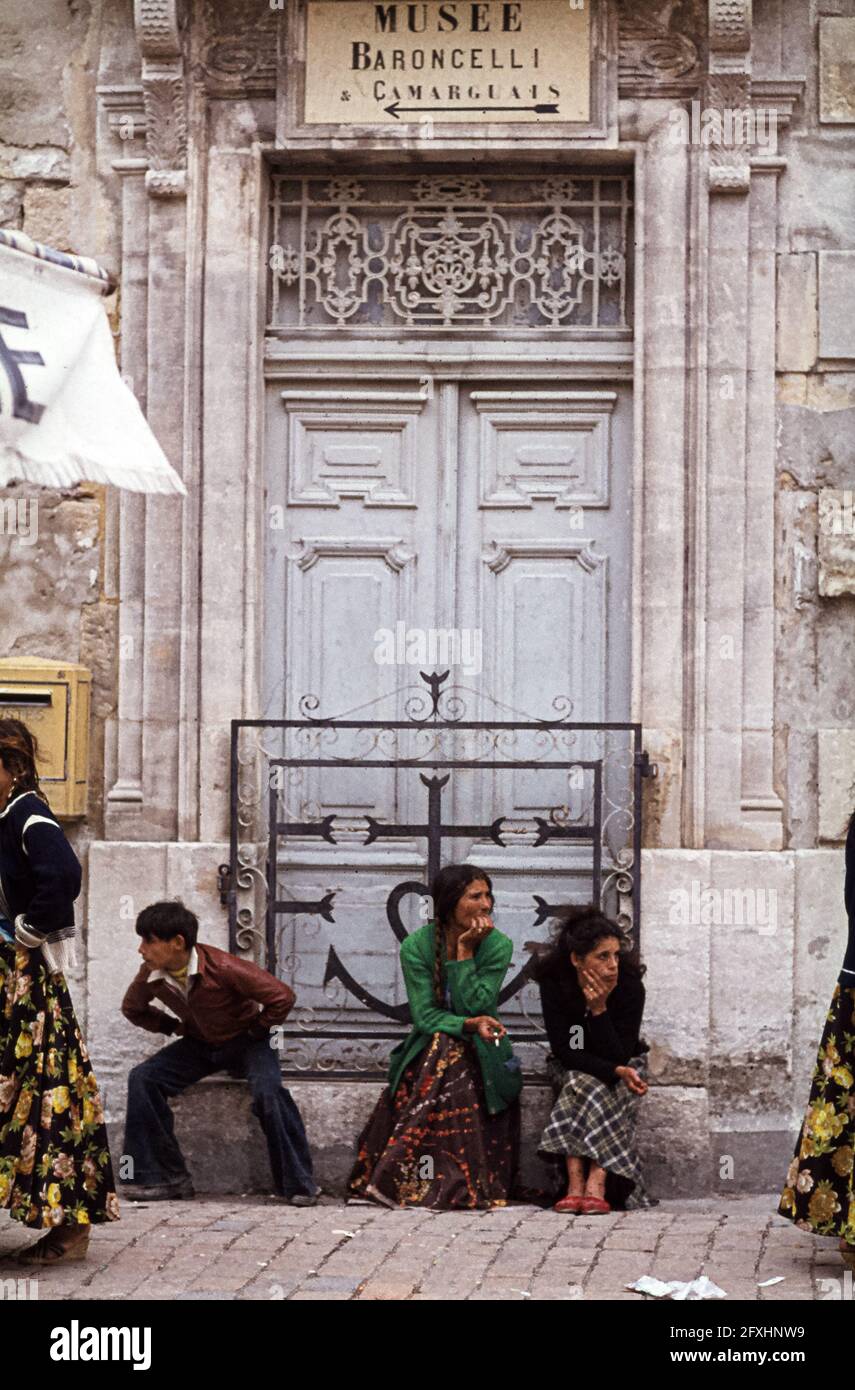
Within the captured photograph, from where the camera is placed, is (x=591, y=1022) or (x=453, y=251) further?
(x=453, y=251)

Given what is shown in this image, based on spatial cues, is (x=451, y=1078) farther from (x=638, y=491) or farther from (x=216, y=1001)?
(x=638, y=491)

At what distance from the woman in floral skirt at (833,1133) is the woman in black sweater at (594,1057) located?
126 cm

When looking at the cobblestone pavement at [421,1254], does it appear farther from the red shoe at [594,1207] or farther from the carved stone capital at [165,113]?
the carved stone capital at [165,113]

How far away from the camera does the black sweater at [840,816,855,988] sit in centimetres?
625

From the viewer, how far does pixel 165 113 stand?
8.41 m

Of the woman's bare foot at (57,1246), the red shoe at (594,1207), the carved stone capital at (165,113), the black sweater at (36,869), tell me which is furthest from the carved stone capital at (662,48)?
the woman's bare foot at (57,1246)

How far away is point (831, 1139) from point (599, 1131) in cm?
142

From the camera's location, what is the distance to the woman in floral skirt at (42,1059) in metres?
6.23

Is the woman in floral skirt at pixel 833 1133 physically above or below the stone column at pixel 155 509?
below

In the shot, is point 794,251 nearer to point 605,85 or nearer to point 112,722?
point 605,85

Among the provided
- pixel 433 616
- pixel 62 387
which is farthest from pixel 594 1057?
pixel 62 387

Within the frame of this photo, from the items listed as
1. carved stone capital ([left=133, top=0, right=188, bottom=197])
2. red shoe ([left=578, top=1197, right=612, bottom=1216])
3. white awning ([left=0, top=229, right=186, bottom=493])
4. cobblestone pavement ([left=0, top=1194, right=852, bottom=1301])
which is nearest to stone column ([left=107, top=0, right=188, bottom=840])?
carved stone capital ([left=133, top=0, right=188, bottom=197])

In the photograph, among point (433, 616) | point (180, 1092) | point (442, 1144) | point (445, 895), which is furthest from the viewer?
point (433, 616)

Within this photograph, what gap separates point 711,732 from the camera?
821 cm
